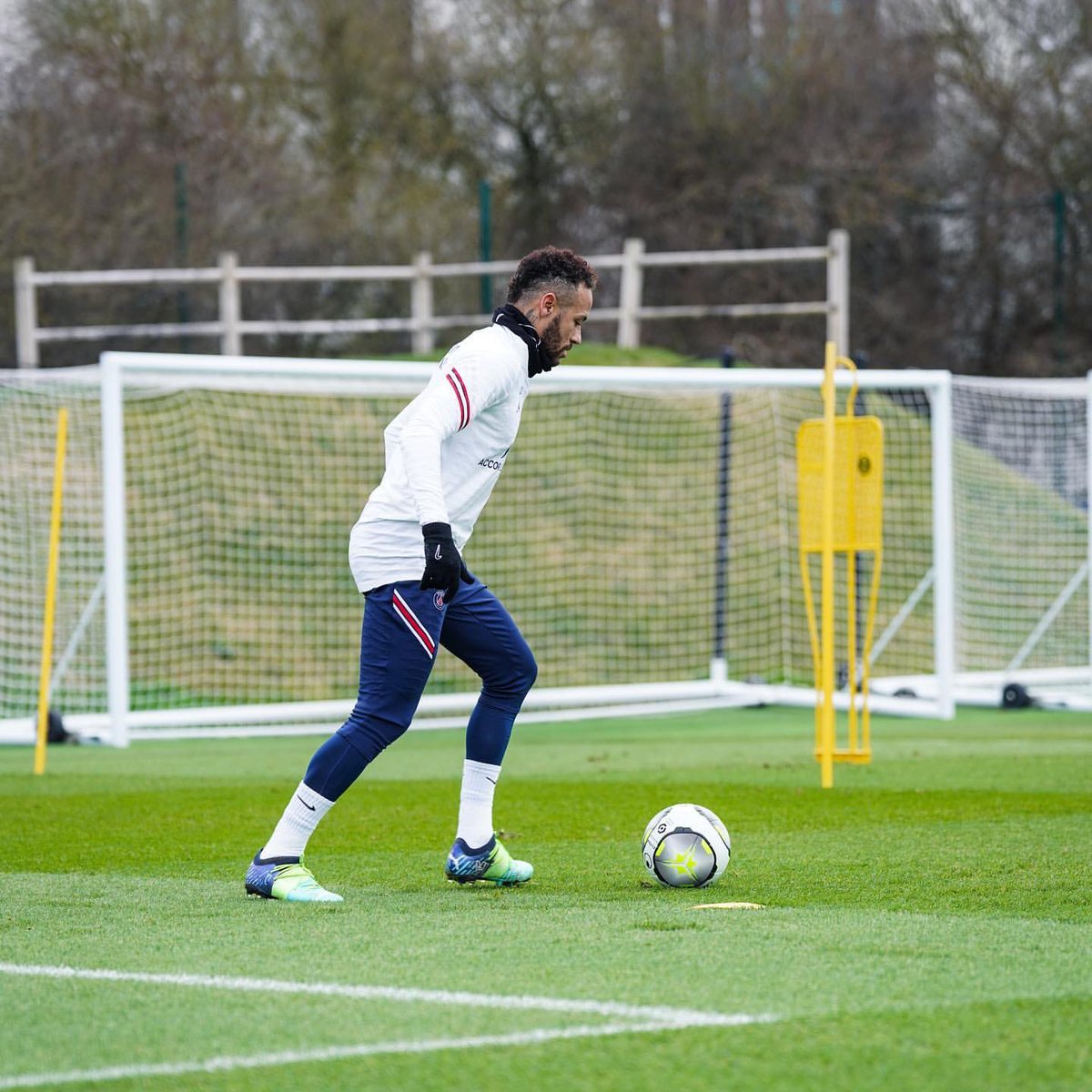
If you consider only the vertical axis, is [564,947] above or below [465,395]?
below

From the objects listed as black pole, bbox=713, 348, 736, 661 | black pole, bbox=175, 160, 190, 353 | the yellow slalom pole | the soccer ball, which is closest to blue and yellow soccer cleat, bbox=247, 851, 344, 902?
the soccer ball

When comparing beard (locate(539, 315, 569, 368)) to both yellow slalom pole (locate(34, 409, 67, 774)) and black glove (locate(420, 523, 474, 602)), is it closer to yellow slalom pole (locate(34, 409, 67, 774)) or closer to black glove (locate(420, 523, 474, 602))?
black glove (locate(420, 523, 474, 602))

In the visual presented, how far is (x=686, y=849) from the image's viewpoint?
6.02m

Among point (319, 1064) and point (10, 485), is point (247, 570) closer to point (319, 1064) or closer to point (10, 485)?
point (10, 485)

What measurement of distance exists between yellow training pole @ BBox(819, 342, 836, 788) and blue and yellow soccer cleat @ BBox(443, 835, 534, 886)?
3.07 meters

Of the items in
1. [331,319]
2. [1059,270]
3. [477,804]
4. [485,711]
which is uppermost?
[1059,270]

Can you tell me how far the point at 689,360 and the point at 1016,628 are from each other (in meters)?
5.54

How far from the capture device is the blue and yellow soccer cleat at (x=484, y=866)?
6184 millimetres

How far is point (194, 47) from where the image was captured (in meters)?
25.5

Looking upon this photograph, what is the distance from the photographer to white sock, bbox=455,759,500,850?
620 centimetres

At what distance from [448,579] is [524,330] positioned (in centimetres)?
99

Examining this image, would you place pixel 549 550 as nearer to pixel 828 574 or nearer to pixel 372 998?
pixel 828 574

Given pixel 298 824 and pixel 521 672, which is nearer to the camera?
pixel 298 824

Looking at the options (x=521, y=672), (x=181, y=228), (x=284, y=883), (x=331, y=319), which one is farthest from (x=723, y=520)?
(x=284, y=883)
